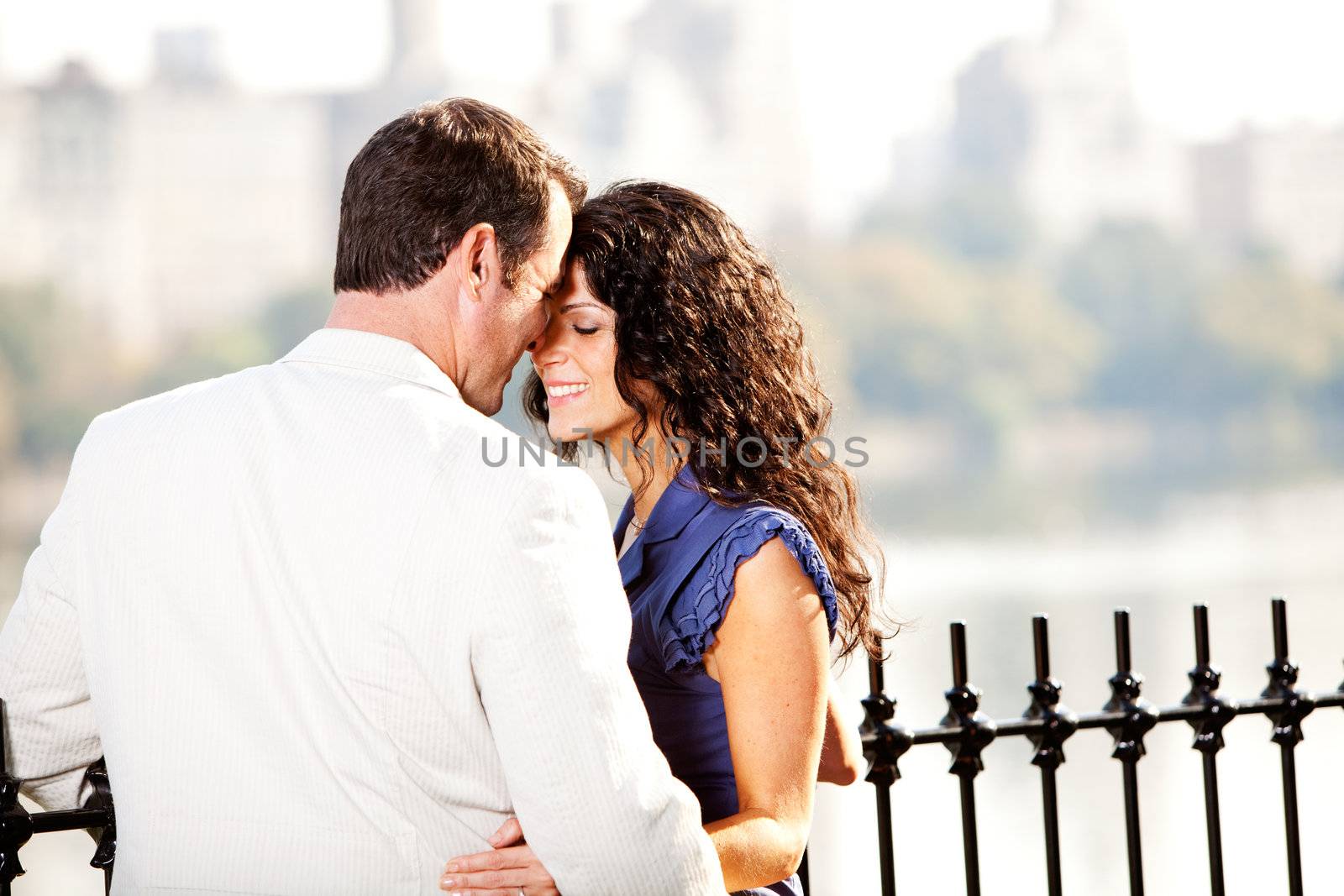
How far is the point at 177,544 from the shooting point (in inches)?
56.7

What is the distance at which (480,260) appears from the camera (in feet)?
5.33

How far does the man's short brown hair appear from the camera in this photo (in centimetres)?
158

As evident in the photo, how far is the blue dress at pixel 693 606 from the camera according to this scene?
176 centimetres

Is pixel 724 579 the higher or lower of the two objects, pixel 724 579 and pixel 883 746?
the higher

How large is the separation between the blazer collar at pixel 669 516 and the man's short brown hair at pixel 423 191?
1.44 ft

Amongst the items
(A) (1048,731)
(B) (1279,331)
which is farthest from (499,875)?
(B) (1279,331)

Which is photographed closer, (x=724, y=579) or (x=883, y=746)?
(x=724, y=579)

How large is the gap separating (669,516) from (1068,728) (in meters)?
0.68

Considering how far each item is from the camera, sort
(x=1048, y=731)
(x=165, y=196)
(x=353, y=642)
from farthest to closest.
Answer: (x=165, y=196) < (x=1048, y=731) < (x=353, y=642)

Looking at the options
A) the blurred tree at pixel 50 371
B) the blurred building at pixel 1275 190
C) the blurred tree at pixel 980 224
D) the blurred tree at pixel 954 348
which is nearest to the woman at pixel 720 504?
the blurred tree at pixel 50 371

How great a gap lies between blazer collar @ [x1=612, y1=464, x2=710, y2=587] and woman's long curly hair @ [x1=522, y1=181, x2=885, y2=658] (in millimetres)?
26

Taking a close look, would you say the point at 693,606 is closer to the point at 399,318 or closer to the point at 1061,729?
the point at 399,318

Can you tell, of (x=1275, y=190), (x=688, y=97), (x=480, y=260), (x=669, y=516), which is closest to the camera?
(x=480, y=260)

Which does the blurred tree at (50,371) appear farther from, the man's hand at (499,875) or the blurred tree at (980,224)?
the man's hand at (499,875)
